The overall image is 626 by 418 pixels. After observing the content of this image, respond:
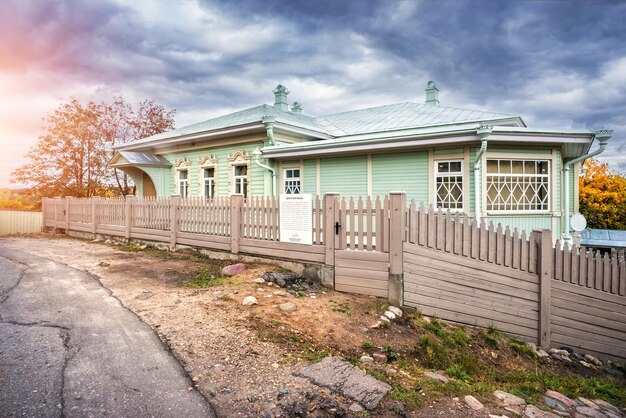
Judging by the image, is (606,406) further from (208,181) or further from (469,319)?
(208,181)

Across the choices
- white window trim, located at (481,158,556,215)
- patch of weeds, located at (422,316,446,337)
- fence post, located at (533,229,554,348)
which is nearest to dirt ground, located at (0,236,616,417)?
patch of weeds, located at (422,316,446,337)

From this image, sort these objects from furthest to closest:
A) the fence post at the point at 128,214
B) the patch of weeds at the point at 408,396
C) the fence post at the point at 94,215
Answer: the fence post at the point at 94,215 < the fence post at the point at 128,214 < the patch of weeds at the point at 408,396

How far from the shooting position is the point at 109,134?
80.4 feet

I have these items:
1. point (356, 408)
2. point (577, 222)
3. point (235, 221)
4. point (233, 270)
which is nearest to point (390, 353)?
point (356, 408)

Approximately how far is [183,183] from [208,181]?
1810mm

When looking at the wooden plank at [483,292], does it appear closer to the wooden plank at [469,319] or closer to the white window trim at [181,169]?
the wooden plank at [469,319]

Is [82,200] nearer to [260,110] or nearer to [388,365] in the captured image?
[260,110]

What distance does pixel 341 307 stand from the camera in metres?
5.58

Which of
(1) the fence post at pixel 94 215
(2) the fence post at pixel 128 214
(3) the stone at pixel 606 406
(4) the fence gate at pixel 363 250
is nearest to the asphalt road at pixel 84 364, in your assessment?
(4) the fence gate at pixel 363 250

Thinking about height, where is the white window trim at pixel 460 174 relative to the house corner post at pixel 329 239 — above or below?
above

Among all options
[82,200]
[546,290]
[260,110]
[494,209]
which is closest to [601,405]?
[546,290]

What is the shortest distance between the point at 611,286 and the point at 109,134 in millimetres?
27322

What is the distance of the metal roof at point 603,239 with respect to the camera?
576 inches

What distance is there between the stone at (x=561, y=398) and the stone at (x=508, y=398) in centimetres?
61
